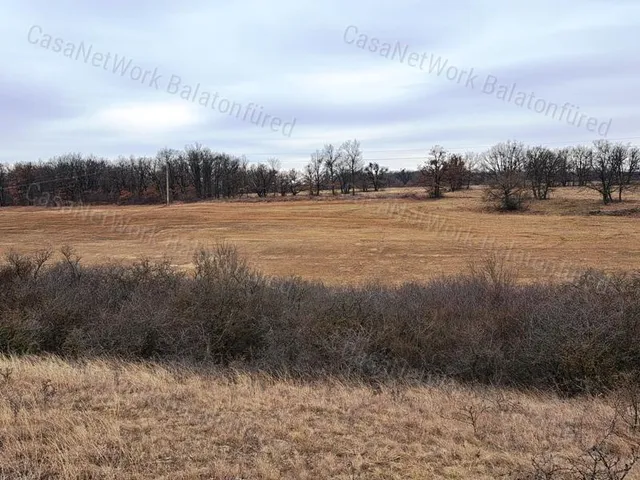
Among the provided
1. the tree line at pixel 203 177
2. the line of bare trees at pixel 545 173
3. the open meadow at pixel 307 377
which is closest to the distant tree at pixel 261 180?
the tree line at pixel 203 177

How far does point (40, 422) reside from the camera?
5.62 metres

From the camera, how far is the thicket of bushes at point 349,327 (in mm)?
10484

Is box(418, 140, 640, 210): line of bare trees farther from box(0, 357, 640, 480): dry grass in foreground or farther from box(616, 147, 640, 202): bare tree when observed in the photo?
box(0, 357, 640, 480): dry grass in foreground

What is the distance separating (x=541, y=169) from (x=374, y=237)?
1827 inches

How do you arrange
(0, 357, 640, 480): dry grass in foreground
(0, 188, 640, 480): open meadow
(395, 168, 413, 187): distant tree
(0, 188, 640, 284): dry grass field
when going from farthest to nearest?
(395, 168, 413, 187): distant tree
(0, 188, 640, 284): dry grass field
(0, 188, 640, 480): open meadow
(0, 357, 640, 480): dry grass in foreground

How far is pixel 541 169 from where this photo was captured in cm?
7694

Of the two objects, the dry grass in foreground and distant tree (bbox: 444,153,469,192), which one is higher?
distant tree (bbox: 444,153,469,192)

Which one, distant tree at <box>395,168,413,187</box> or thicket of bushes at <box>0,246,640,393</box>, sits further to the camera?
distant tree at <box>395,168,413,187</box>

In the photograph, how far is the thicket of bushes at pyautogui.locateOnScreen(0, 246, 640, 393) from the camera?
413 inches

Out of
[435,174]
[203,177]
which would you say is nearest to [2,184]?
[203,177]

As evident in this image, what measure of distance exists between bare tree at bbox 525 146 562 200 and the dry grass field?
508cm

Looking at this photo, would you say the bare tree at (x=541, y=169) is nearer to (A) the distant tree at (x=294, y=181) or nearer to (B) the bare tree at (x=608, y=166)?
(B) the bare tree at (x=608, y=166)

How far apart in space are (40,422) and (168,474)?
6.61 ft

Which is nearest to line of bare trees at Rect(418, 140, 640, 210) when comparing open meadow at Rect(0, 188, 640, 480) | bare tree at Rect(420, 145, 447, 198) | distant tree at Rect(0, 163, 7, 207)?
bare tree at Rect(420, 145, 447, 198)
